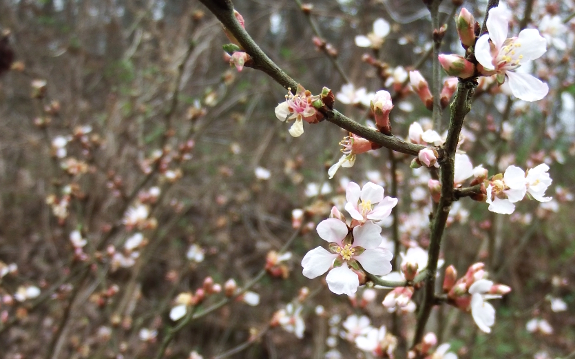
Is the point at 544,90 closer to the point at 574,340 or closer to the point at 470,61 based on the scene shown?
the point at 470,61

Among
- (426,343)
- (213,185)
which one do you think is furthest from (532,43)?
(213,185)

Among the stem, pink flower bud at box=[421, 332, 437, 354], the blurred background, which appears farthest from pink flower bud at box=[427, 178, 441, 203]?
the blurred background

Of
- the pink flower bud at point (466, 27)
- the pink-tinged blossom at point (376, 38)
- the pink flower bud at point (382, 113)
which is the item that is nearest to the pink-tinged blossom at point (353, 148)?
the pink flower bud at point (382, 113)

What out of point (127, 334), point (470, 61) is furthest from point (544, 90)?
point (127, 334)

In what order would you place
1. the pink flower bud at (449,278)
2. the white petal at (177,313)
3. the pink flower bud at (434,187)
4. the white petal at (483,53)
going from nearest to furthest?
the white petal at (483,53), the pink flower bud at (434,187), the pink flower bud at (449,278), the white petal at (177,313)

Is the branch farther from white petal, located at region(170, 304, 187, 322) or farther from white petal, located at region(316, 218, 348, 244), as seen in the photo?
white petal, located at region(170, 304, 187, 322)

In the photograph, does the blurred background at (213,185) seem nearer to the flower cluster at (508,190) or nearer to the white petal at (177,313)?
the white petal at (177,313)
